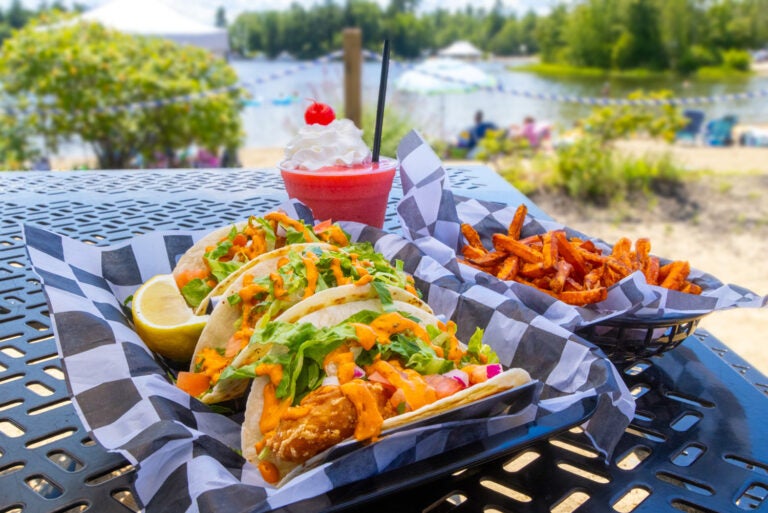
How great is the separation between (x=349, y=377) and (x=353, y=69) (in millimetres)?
5716

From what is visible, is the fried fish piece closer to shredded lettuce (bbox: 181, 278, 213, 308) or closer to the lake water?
shredded lettuce (bbox: 181, 278, 213, 308)

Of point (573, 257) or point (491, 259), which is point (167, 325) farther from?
point (573, 257)

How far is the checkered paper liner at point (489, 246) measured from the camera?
153cm

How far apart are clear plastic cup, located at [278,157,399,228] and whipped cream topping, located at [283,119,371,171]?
0.10 feet

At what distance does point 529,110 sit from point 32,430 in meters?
27.3

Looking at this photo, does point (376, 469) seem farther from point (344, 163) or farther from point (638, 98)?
point (638, 98)

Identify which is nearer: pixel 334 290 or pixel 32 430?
pixel 32 430

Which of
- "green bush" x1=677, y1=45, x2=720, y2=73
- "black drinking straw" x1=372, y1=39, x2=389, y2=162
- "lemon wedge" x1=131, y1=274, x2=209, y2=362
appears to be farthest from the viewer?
"green bush" x1=677, y1=45, x2=720, y2=73

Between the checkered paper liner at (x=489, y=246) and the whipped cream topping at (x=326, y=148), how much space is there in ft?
0.57

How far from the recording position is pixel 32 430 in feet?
4.20

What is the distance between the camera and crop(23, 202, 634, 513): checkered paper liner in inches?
38.9

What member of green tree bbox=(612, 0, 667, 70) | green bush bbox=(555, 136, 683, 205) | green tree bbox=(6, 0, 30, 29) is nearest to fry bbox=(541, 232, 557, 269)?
green bush bbox=(555, 136, 683, 205)

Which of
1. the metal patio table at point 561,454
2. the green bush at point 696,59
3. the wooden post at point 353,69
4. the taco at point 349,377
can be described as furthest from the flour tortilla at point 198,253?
the green bush at point 696,59

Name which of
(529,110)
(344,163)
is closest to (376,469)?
(344,163)
